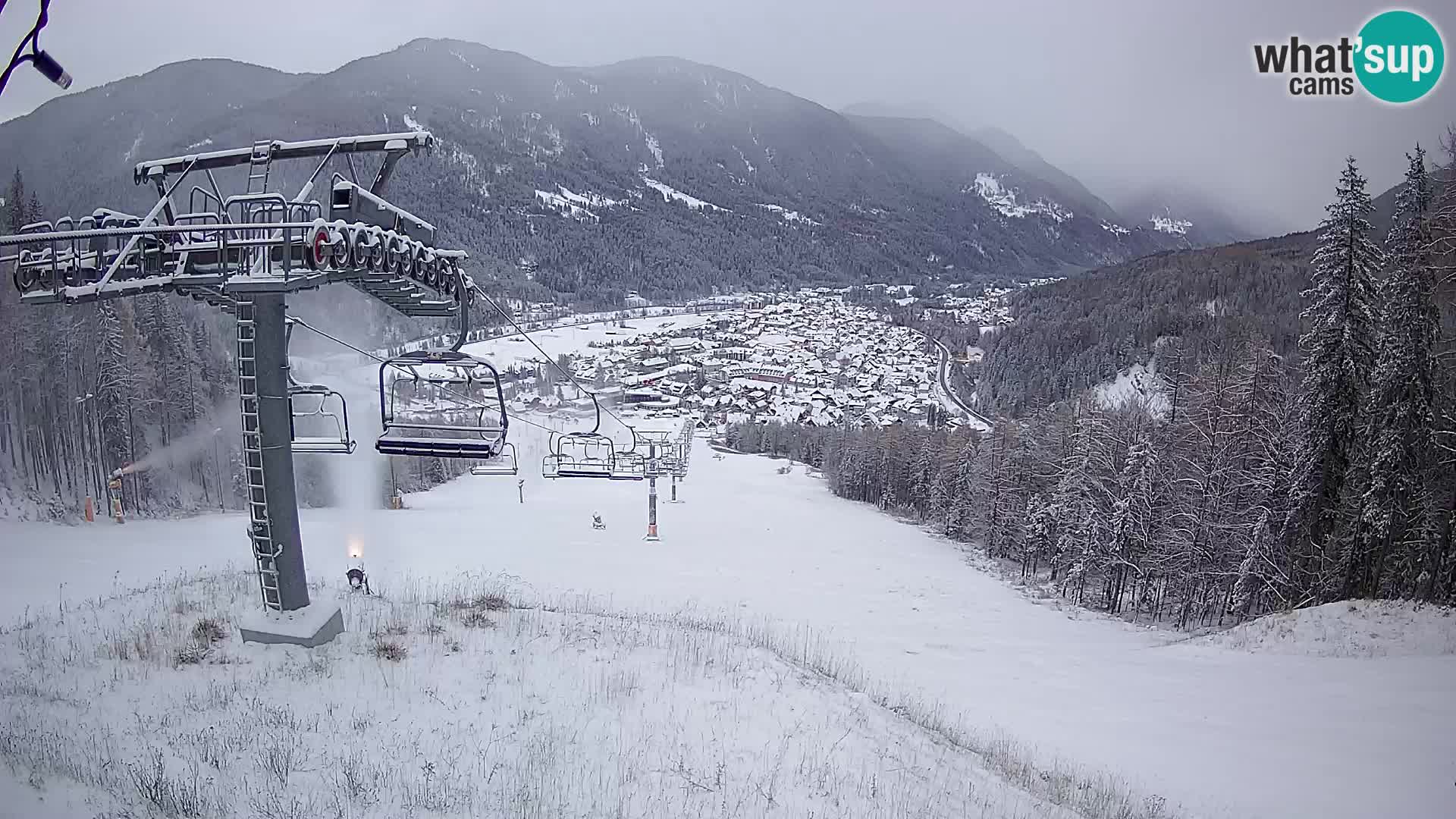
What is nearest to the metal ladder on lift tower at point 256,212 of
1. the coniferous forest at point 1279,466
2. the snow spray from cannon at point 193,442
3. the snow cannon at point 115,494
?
the coniferous forest at point 1279,466

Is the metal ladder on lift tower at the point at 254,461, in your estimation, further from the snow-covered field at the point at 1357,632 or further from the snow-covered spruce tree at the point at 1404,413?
the snow-covered spruce tree at the point at 1404,413

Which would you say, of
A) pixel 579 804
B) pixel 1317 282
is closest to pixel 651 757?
pixel 579 804

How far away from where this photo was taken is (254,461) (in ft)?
23.8

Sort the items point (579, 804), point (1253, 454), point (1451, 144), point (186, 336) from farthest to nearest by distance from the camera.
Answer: point (186, 336)
point (1253, 454)
point (1451, 144)
point (579, 804)

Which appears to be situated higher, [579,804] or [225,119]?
[225,119]

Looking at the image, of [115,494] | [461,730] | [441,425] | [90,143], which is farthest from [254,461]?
[90,143]

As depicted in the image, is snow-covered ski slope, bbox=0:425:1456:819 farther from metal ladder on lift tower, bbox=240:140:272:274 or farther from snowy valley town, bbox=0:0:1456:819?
metal ladder on lift tower, bbox=240:140:272:274

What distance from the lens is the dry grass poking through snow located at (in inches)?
192

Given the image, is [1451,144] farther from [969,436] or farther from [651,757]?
[969,436]

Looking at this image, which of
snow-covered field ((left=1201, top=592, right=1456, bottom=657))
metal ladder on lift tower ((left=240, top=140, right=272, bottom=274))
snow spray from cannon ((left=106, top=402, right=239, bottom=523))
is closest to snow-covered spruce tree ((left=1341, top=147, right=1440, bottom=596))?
snow-covered field ((left=1201, top=592, right=1456, bottom=657))

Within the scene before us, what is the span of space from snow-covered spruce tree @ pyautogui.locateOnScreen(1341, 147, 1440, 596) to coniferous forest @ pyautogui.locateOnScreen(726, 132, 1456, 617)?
0.14 ft

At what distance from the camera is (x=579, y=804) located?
5.05 m

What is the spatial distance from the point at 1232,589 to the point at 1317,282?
1159 centimetres

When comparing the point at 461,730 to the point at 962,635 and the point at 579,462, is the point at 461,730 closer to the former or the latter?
the point at 579,462
